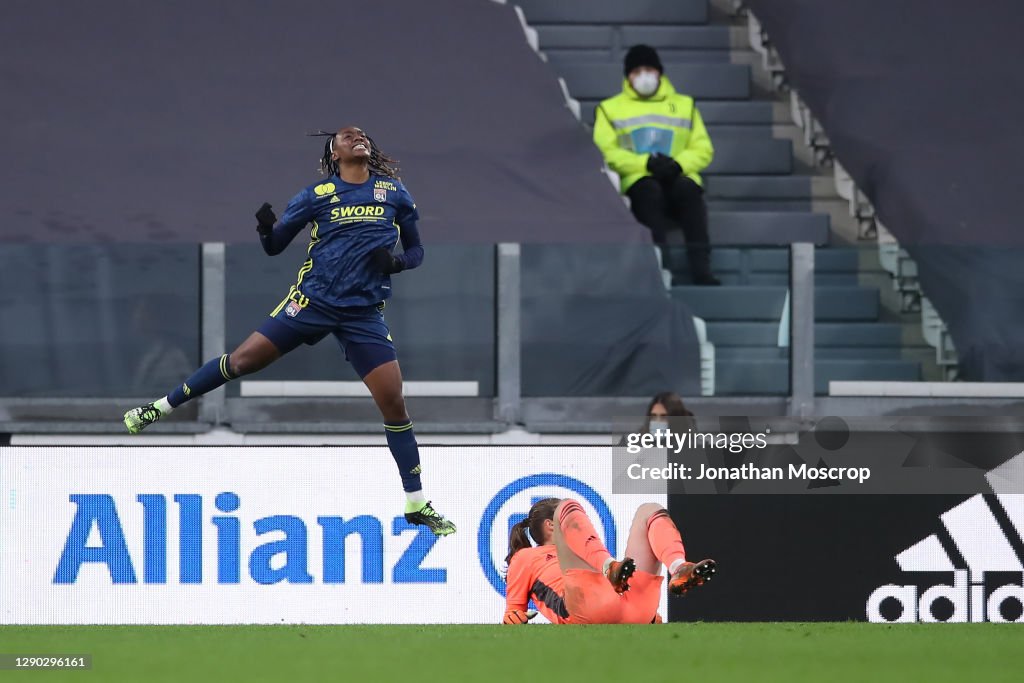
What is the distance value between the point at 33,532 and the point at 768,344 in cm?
462

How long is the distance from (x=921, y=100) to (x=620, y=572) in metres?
7.43

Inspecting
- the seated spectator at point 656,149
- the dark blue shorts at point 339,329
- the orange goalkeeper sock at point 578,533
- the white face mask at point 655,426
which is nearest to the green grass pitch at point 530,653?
the orange goalkeeper sock at point 578,533

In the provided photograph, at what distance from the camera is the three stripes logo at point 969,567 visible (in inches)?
460

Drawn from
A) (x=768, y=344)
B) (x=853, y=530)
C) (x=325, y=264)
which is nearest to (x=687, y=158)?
(x=768, y=344)

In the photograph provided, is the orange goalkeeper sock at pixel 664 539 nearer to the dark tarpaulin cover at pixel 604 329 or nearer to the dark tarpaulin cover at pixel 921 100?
the dark tarpaulin cover at pixel 604 329

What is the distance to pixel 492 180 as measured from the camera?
14180 millimetres

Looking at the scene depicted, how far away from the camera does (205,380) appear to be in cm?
967

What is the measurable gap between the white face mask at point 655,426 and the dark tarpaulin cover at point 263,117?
2.10 metres

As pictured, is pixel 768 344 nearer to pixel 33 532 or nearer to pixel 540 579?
pixel 540 579

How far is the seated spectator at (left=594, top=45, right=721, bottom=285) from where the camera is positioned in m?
13.7

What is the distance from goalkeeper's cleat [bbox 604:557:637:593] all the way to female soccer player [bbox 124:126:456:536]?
1335mm

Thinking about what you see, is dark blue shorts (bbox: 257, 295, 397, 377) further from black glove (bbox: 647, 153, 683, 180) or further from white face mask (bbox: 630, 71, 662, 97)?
white face mask (bbox: 630, 71, 662, 97)

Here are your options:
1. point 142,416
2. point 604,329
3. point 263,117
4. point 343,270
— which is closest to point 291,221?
point 343,270
